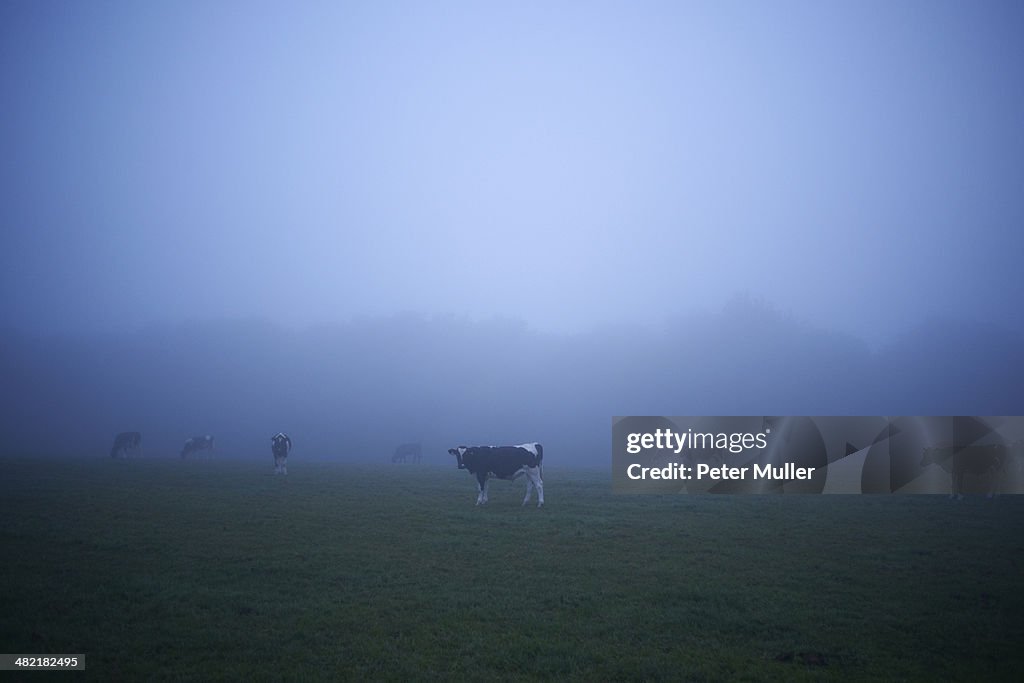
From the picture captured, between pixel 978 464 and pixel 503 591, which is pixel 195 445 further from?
pixel 978 464

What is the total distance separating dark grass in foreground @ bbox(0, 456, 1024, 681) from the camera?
9.04m

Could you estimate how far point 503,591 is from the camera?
12.1 metres

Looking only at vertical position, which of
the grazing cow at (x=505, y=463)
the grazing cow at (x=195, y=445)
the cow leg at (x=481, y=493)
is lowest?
the grazing cow at (x=195, y=445)

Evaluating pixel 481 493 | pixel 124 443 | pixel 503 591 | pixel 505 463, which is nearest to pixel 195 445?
pixel 124 443

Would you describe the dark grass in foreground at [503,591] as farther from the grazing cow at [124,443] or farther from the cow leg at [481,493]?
the grazing cow at [124,443]

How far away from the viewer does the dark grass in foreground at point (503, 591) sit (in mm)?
9039

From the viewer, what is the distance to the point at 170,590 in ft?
39.0

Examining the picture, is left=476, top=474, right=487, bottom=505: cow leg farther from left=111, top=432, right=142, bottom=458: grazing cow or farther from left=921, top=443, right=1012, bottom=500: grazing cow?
left=111, top=432, right=142, bottom=458: grazing cow

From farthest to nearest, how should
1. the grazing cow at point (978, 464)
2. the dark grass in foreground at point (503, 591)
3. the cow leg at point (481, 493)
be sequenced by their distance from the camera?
1. the grazing cow at point (978, 464)
2. the cow leg at point (481, 493)
3. the dark grass in foreground at point (503, 591)

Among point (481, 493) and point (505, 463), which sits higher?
point (505, 463)

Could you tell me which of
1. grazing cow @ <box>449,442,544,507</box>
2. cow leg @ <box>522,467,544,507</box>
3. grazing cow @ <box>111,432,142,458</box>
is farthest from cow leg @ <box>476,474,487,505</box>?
grazing cow @ <box>111,432,142,458</box>

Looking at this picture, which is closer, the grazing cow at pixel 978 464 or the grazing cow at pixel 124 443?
the grazing cow at pixel 978 464

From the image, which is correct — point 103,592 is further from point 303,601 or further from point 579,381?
point 579,381

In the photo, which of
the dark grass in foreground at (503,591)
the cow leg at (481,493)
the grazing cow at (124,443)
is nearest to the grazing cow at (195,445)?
the grazing cow at (124,443)
